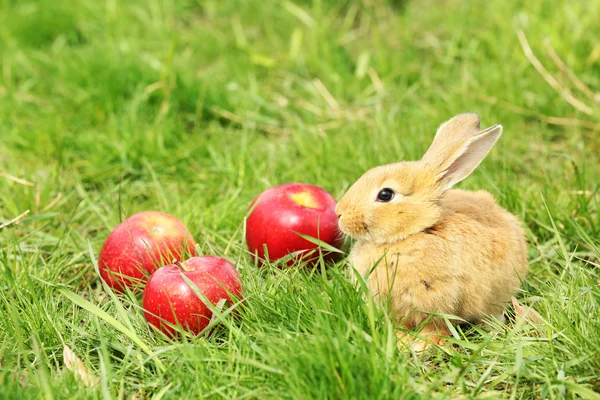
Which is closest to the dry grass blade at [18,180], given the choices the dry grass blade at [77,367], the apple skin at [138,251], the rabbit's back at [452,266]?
the apple skin at [138,251]

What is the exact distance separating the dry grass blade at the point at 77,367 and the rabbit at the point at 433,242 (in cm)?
113

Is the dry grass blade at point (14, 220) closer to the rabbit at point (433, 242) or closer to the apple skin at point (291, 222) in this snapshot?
the apple skin at point (291, 222)

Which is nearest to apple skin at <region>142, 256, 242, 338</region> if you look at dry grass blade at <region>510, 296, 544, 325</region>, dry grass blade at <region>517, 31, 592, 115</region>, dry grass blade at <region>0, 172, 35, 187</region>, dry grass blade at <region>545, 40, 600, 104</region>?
dry grass blade at <region>510, 296, 544, 325</region>

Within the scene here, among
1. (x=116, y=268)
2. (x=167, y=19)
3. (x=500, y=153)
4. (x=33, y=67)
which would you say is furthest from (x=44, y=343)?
(x=167, y=19)

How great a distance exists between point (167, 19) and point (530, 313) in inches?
175

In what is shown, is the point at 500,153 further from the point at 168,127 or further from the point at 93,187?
the point at 93,187

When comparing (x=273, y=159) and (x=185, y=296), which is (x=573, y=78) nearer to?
(x=273, y=159)

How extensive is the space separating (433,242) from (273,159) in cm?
171

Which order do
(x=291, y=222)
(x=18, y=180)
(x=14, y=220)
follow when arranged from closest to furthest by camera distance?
(x=291, y=222) → (x=14, y=220) → (x=18, y=180)

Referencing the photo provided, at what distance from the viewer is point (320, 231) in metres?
3.40

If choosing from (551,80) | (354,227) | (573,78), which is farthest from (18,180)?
(573,78)

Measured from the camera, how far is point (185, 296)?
2.88 meters

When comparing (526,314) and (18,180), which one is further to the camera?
(18,180)

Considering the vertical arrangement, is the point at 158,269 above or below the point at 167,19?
below
